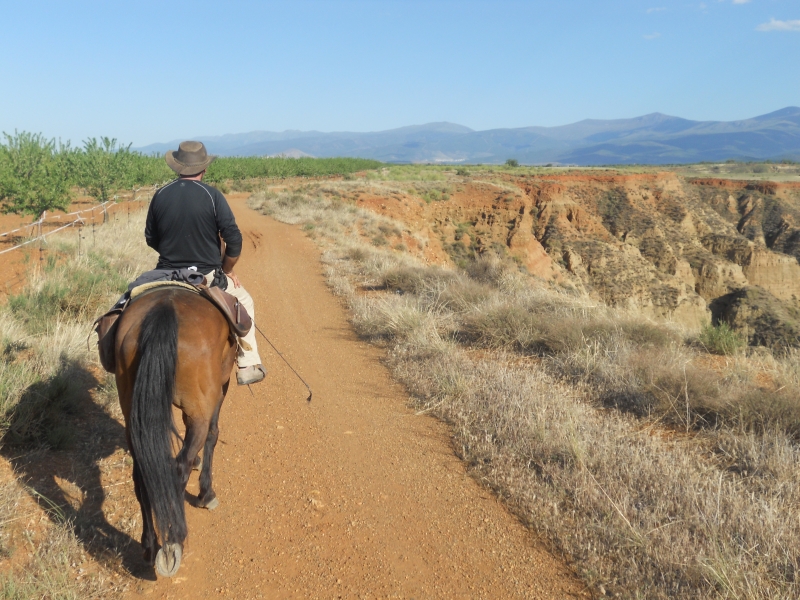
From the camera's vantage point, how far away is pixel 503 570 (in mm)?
3508

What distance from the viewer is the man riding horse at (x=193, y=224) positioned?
13.5 ft

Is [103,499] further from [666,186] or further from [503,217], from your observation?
[666,186]

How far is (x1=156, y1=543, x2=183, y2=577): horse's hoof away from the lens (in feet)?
10.3

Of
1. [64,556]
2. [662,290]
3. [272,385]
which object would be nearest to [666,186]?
[662,290]

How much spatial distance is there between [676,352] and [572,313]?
72.6 inches

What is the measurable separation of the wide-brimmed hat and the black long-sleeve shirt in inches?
5.3

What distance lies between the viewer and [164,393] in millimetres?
3111

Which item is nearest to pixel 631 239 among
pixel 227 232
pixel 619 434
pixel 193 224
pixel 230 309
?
pixel 619 434

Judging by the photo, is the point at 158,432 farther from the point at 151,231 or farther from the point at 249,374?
the point at 151,231

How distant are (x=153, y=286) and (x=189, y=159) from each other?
1114 mm

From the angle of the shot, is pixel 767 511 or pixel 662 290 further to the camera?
pixel 662 290

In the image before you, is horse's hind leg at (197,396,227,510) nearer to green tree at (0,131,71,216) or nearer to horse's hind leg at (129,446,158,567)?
horse's hind leg at (129,446,158,567)

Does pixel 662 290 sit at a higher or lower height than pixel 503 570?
lower

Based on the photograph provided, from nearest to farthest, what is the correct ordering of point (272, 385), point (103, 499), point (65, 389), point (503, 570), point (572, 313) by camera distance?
1. point (503, 570)
2. point (103, 499)
3. point (65, 389)
4. point (272, 385)
5. point (572, 313)
